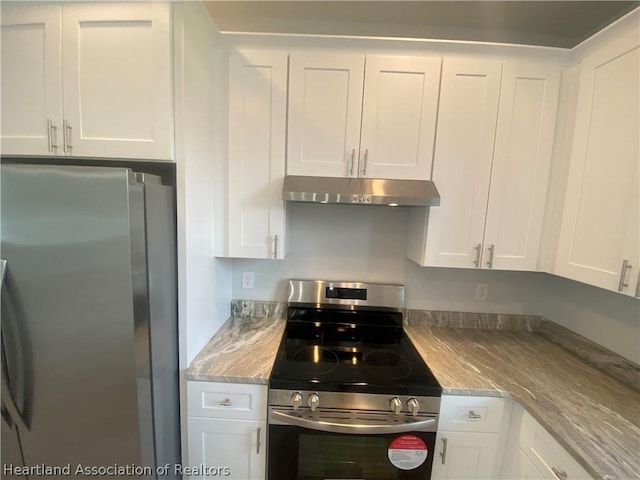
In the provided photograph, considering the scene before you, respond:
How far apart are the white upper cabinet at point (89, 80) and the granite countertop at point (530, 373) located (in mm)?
1021

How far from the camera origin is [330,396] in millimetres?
1229

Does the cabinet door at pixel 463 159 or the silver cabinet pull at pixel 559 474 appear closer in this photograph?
the silver cabinet pull at pixel 559 474

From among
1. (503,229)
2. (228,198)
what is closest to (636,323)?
(503,229)

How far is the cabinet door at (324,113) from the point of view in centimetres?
142

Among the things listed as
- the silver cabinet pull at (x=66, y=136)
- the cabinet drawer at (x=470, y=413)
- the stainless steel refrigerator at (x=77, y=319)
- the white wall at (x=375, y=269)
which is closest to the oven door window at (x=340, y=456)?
the cabinet drawer at (x=470, y=413)

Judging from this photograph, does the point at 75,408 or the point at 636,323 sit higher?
the point at 636,323

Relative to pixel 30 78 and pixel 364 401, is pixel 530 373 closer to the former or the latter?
pixel 364 401

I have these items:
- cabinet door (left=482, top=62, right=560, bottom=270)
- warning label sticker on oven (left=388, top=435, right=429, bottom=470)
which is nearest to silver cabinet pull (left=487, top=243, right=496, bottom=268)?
cabinet door (left=482, top=62, right=560, bottom=270)

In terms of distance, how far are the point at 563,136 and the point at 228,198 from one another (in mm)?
1816

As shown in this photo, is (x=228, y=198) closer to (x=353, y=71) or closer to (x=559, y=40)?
(x=353, y=71)

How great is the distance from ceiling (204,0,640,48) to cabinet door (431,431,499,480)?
220 centimetres

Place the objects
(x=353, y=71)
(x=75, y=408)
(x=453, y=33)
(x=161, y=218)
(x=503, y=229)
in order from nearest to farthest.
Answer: (x=75, y=408) → (x=161, y=218) → (x=353, y=71) → (x=503, y=229) → (x=453, y=33)

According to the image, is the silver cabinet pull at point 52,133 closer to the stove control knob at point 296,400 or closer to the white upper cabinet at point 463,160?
the stove control knob at point 296,400

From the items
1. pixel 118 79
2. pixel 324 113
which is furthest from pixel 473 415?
pixel 118 79
